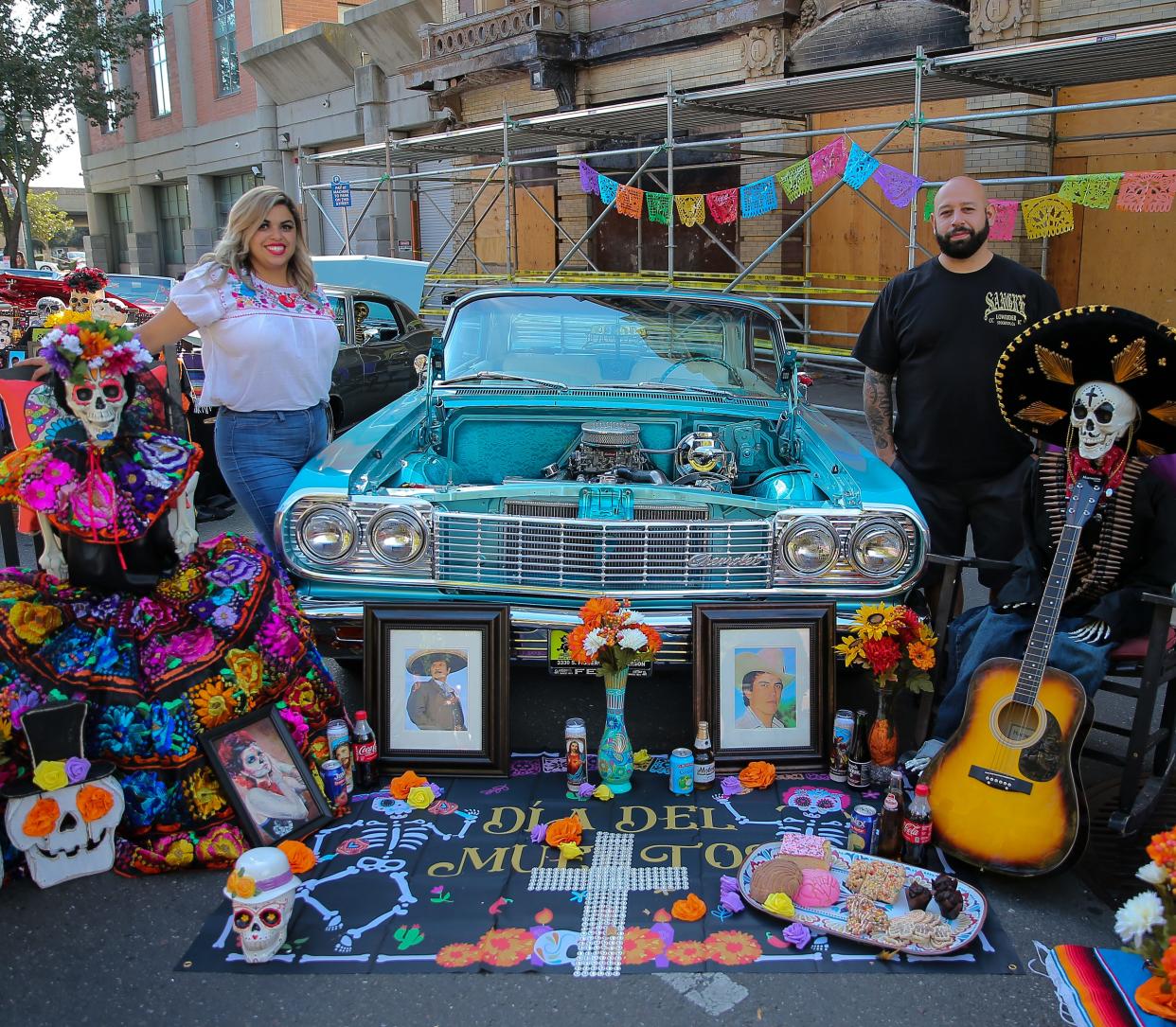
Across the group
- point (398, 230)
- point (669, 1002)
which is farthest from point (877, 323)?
point (398, 230)

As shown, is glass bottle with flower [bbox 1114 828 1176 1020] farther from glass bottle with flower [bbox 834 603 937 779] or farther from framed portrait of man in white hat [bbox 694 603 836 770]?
framed portrait of man in white hat [bbox 694 603 836 770]

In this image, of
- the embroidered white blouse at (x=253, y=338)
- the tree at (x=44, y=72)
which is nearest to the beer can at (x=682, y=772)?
the embroidered white blouse at (x=253, y=338)

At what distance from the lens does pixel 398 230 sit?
1914 centimetres

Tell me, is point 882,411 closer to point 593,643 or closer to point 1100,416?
point 1100,416

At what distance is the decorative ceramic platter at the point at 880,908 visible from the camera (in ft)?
8.57

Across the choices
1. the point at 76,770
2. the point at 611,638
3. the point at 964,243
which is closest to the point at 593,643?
the point at 611,638

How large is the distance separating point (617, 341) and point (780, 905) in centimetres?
281

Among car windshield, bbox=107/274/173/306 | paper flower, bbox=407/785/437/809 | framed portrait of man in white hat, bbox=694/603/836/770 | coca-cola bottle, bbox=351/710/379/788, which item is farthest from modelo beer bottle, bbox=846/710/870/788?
car windshield, bbox=107/274/173/306

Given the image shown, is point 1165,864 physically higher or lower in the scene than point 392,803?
higher

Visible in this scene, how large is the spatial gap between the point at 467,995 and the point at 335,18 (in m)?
25.0

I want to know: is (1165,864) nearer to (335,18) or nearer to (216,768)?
(216,768)

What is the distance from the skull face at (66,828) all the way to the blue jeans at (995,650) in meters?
2.57

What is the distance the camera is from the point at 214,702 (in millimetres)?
3080

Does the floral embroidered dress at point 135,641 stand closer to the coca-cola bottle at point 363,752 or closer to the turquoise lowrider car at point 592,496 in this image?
the coca-cola bottle at point 363,752
